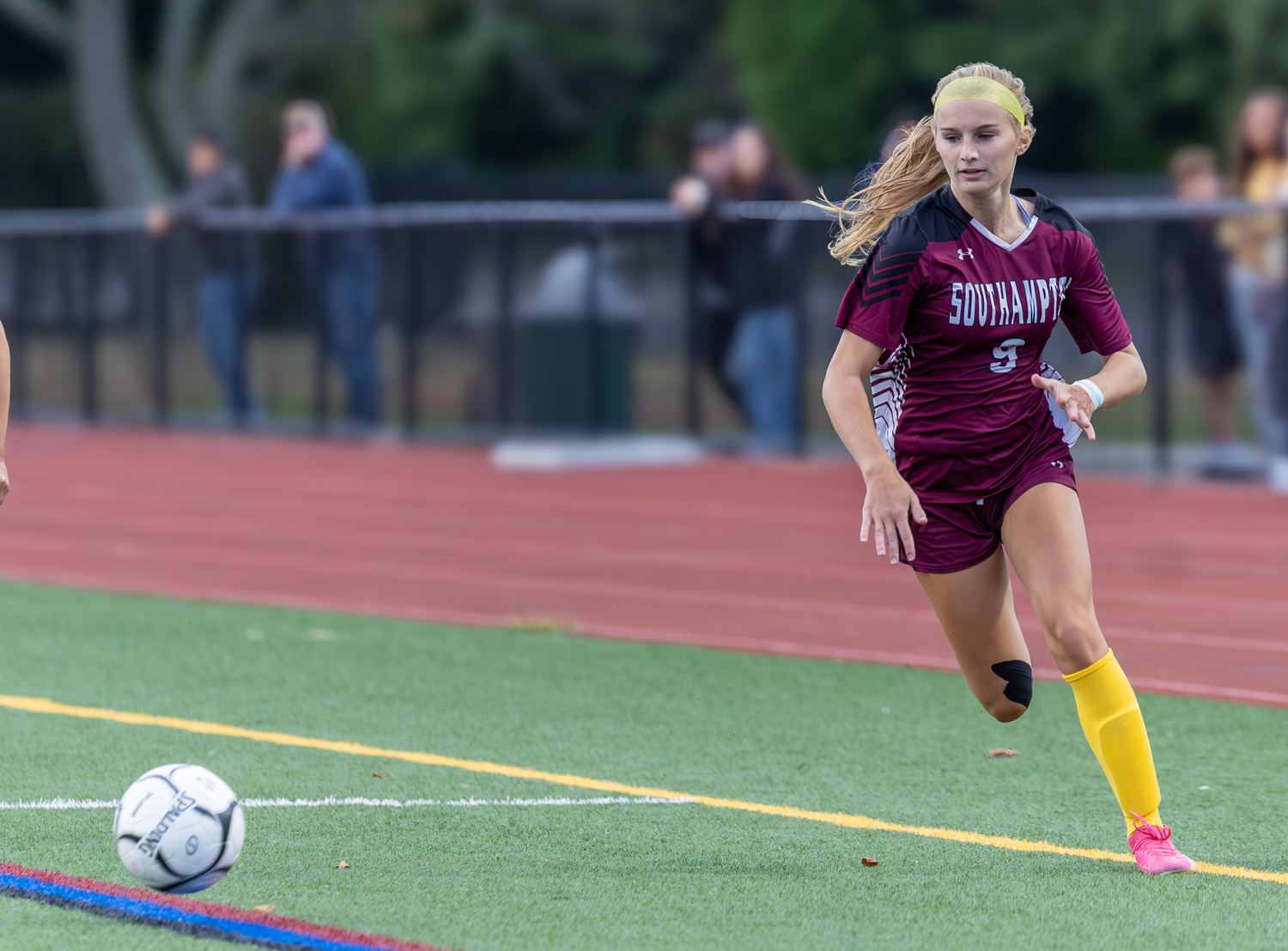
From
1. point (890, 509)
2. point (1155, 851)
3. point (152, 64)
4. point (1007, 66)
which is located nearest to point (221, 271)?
point (890, 509)

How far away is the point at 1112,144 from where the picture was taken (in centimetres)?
4034

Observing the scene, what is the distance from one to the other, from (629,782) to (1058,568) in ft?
5.17

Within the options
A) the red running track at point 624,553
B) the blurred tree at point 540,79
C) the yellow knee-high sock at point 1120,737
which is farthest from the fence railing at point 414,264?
the blurred tree at point 540,79

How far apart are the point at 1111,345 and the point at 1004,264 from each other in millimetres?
419

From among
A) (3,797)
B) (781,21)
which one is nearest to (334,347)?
(3,797)

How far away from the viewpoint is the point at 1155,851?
5.04 metres

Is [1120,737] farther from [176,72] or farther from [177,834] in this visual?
[176,72]

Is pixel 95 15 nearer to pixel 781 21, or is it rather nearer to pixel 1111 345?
pixel 781 21

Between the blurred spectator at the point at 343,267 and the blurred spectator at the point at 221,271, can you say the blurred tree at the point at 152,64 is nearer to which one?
the blurred spectator at the point at 221,271

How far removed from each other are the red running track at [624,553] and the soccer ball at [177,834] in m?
3.96

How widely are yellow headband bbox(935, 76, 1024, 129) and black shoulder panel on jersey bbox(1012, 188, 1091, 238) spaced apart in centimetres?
25

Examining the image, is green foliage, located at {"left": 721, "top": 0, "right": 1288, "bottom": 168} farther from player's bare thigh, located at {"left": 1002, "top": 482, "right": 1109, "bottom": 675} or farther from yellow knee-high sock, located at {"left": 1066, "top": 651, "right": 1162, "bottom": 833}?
yellow knee-high sock, located at {"left": 1066, "top": 651, "right": 1162, "bottom": 833}

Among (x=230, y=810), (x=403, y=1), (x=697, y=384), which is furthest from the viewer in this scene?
(x=403, y=1)

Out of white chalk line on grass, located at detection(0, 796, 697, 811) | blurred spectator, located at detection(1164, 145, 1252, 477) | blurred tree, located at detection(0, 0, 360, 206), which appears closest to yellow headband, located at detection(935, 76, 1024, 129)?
white chalk line on grass, located at detection(0, 796, 697, 811)
